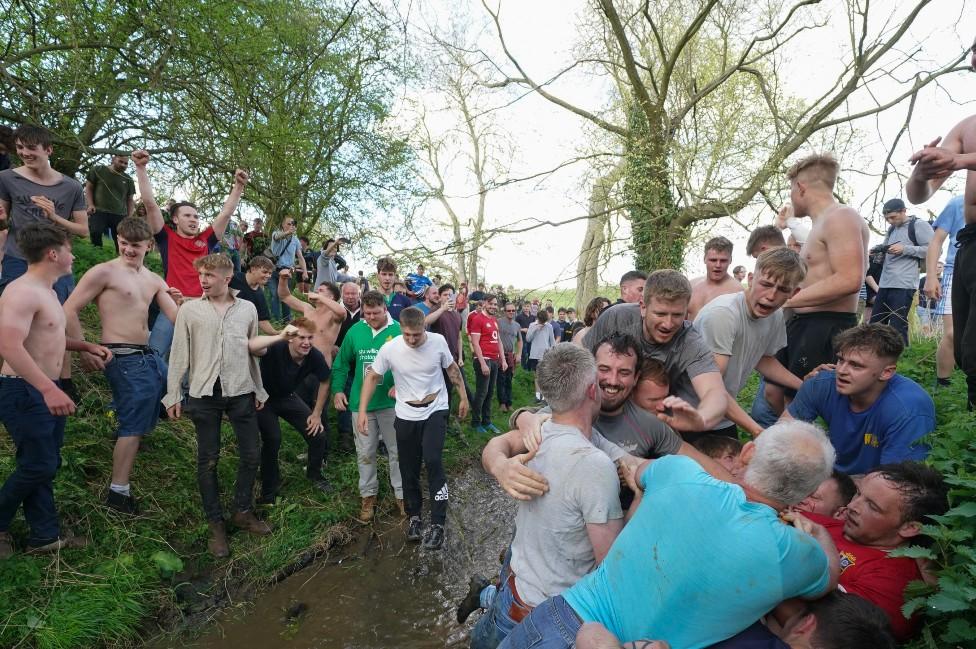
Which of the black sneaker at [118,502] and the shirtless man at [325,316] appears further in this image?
the shirtless man at [325,316]

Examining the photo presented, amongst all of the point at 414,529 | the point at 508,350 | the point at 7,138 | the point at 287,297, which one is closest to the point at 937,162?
the point at 414,529

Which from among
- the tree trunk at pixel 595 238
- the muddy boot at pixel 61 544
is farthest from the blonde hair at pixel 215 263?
the tree trunk at pixel 595 238

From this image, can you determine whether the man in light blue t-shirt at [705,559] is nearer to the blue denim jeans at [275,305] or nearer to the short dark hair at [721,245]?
the short dark hair at [721,245]

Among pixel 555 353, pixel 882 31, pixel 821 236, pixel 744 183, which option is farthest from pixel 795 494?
pixel 882 31

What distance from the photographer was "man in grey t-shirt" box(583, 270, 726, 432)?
273 centimetres

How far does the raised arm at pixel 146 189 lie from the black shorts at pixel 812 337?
17.5 ft

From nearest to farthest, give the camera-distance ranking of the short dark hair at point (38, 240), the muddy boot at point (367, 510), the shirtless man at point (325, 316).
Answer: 1. the short dark hair at point (38, 240)
2. the muddy boot at point (367, 510)
3. the shirtless man at point (325, 316)

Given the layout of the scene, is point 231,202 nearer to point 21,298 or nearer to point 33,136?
point 33,136

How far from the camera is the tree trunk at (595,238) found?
8.09 m

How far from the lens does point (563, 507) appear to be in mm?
2082

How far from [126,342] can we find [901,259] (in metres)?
8.34

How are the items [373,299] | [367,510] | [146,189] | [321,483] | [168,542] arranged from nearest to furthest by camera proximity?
[168,542] < [146,189] < [367,510] < [373,299] < [321,483]

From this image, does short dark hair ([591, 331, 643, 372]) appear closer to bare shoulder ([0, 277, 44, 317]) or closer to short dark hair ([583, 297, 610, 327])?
short dark hair ([583, 297, 610, 327])

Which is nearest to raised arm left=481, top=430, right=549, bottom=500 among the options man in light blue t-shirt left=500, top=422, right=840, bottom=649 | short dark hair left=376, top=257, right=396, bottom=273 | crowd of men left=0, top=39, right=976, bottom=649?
crowd of men left=0, top=39, right=976, bottom=649
